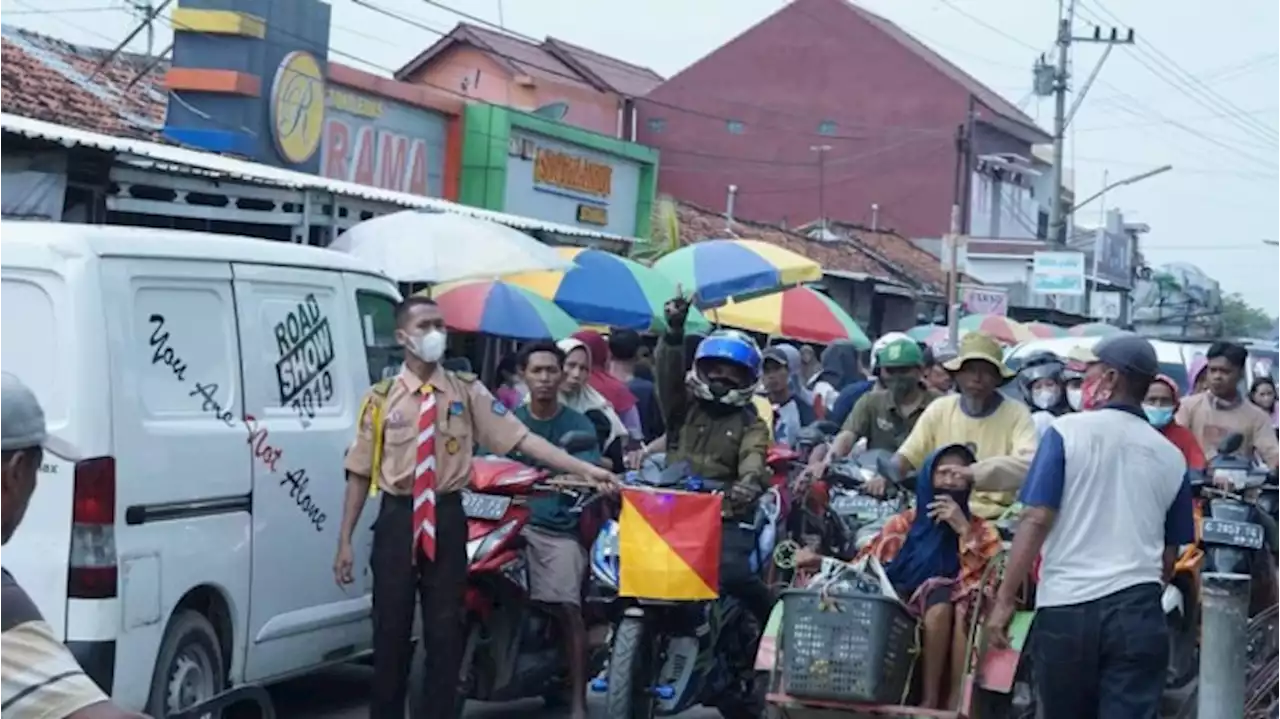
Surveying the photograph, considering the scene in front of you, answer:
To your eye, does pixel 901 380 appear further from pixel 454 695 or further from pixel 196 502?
pixel 196 502

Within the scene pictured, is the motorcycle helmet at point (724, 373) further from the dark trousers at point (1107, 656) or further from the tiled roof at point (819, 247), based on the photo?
the tiled roof at point (819, 247)

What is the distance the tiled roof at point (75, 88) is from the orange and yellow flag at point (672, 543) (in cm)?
936

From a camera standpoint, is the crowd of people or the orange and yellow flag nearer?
the crowd of people

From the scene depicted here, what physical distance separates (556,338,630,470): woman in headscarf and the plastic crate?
300 cm

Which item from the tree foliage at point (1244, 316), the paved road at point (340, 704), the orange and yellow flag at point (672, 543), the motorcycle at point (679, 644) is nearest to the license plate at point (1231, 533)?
the motorcycle at point (679, 644)

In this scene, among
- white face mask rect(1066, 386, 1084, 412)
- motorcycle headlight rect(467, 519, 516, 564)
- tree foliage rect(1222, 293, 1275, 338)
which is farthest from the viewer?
tree foliage rect(1222, 293, 1275, 338)

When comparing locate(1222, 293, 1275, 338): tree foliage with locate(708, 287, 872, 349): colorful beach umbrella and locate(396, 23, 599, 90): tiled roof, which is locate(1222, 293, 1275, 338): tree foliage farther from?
locate(708, 287, 872, 349): colorful beach umbrella

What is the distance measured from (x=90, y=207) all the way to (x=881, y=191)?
44496 mm

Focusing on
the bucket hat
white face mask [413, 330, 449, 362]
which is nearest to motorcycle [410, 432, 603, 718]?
white face mask [413, 330, 449, 362]

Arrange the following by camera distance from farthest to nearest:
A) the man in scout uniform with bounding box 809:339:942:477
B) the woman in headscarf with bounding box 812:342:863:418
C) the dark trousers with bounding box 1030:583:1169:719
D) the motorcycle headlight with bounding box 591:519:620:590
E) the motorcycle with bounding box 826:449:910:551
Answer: the woman in headscarf with bounding box 812:342:863:418 < the man in scout uniform with bounding box 809:339:942:477 < the motorcycle with bounding box 826:449:910:551 < the motorcycle headlight with bounding box 591:519:620:590 < the dark trousers with bounding box 1030:583:1169:719

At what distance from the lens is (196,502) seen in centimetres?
757

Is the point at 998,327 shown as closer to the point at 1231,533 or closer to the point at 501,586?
the point at 1231,533

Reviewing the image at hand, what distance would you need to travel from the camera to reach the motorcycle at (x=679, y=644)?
7980 mm

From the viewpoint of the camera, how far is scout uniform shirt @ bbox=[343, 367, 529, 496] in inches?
319
